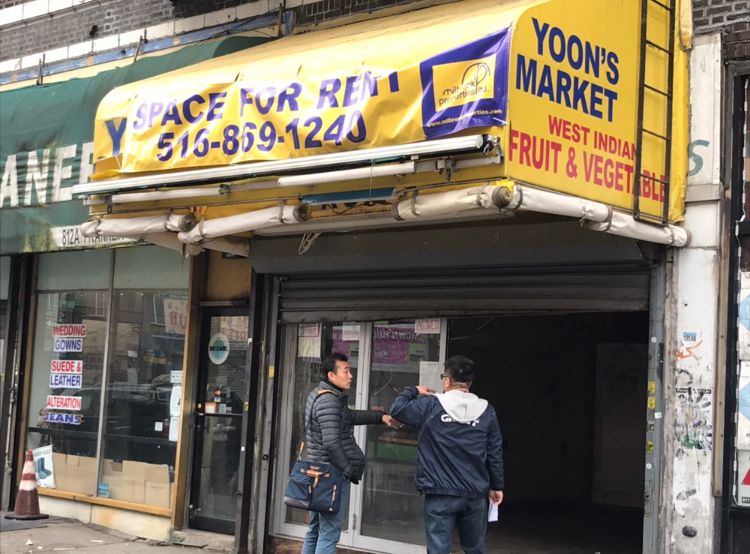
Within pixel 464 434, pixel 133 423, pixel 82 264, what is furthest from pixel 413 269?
pixel 82 264

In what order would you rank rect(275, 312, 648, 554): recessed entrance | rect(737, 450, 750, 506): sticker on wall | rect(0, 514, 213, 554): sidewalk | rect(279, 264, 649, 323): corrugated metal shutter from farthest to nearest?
1. rect(0, 514, 213, 554): sidewalk
2. rect(275, 312, 648, 554): recessed entrance
3. rect(279, 264, 649, 323): corrugated metal shutter
4. rect(737, 450, 750, 506): sticker on wall

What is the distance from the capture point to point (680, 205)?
7.78m

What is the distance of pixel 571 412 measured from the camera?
1444 cm

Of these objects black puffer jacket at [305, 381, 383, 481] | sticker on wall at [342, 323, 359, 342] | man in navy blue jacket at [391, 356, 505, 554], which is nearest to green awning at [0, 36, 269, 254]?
sticker on wall at [342, 323, 359, 342]

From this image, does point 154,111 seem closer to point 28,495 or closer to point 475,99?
point 475,99

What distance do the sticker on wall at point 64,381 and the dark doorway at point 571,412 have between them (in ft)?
16.3

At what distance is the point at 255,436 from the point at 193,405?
1.17 metres

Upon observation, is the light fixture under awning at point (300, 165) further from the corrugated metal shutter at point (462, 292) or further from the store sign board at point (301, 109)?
the corrugated metal shutter at point (462, 292)

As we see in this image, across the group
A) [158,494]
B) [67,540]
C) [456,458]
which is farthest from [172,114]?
[67,540]

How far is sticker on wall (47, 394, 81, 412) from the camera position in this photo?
12.8m

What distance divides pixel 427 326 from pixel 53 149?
4.92 meters

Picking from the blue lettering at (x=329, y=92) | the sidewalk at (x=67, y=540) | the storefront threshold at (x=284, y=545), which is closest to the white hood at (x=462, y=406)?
the blue lettering at (x=329, y=92)

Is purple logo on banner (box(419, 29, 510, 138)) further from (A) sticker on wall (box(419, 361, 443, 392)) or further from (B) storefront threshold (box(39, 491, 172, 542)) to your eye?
(B) storefront threshold (box(39, 491, 172, 542))

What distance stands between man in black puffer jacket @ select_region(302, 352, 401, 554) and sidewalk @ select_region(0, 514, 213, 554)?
3.28 metres
